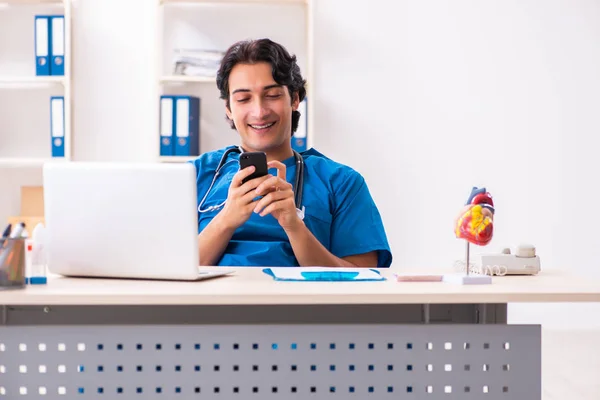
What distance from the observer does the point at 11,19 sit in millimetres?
4184

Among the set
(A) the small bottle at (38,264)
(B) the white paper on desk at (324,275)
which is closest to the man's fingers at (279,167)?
(B) the white paper on desk at (324,275)

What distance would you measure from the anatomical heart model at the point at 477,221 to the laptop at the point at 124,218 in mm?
598

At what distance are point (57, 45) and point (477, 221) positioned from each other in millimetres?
2891

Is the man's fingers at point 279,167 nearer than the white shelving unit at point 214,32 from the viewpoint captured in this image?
Yes

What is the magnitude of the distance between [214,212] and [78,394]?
2.98 ft

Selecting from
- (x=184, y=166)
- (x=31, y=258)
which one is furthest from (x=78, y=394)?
(x=184, y=166)

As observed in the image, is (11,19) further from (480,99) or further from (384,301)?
(384,301)

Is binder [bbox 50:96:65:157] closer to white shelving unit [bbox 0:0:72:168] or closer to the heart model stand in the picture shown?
white shelving unit [bbox 0:0:72:168]

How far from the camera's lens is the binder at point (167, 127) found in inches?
157

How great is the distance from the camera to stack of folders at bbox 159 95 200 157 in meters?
3.99

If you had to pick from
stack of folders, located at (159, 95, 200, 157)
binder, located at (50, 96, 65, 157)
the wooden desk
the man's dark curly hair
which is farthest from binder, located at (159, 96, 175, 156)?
the wooden desk

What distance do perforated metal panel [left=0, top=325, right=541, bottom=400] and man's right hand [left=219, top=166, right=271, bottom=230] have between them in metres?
0.45

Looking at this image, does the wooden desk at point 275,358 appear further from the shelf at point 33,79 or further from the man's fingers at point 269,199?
the shelf at point 33,79

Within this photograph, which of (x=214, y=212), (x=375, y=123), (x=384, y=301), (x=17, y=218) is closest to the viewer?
(x=384, y=301)
